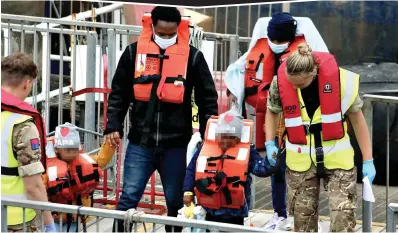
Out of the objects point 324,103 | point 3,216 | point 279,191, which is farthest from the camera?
point 279,191

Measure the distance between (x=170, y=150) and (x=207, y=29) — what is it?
4.61 metres

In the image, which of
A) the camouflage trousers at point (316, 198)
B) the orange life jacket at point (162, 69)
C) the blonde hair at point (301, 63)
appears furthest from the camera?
the orange life jacket at point (162, 69)

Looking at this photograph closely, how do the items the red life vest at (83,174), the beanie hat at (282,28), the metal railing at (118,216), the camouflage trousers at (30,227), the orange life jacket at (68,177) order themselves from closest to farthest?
1. the metal railing at (118,216)
2. the camouflage trousers at (30,227)
3. the orange life jacket at (68,177)
4. the red life vest at (83,174)
5. the beanie hat at (282,28)

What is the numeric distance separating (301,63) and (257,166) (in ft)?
3.28

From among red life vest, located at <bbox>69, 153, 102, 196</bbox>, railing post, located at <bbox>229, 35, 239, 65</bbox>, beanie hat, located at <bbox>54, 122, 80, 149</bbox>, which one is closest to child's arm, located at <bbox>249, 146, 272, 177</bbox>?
red life vest, located at <bbox>69, 153, 102, 196</bbox>

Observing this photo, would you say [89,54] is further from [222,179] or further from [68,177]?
[222,179]

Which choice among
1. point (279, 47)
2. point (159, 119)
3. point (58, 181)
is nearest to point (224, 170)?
point (159, 119)

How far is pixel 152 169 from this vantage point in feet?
29.6

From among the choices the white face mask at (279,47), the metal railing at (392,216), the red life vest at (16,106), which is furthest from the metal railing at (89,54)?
the metal railing at (392,216)

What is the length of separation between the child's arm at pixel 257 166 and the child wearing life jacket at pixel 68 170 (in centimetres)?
115

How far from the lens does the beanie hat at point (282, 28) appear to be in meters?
9.39

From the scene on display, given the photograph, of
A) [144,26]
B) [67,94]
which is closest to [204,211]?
[144,26]

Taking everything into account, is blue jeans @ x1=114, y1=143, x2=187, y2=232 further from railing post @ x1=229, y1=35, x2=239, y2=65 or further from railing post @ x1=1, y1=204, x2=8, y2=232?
railing post @ x1=1, y1=204, x2=8, y2=232

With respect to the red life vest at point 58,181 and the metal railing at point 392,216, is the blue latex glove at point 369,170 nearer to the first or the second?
the metal railing at point 392,216
